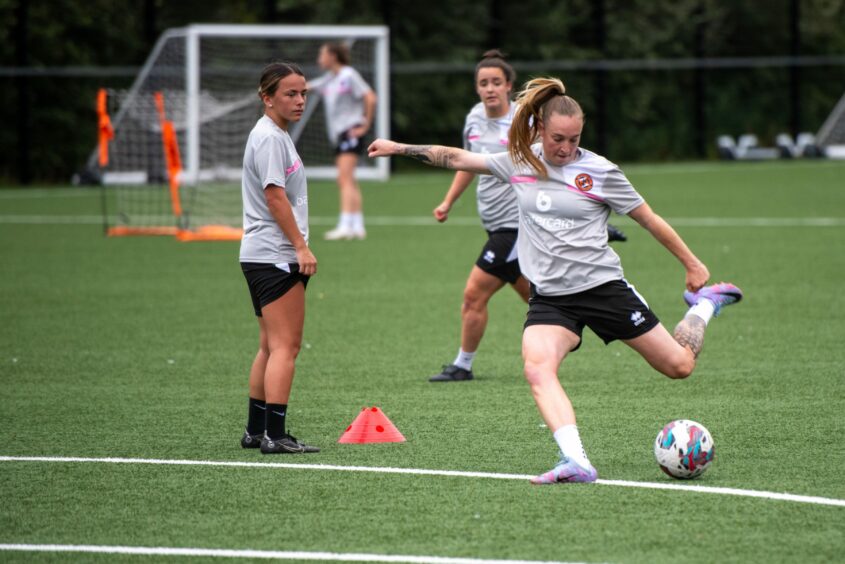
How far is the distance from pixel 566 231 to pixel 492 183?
2914mm

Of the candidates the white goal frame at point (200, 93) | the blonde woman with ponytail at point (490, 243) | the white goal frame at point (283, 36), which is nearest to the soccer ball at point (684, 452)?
the blonde woman with ponytail at point (490, 243)

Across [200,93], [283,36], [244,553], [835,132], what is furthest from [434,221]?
[835,132]

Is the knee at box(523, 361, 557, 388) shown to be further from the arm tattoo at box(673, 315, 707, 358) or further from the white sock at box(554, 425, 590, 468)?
the arm tattoo at box(673, 315, 707, 358)

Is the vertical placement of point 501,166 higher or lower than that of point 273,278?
higher

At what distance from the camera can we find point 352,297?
13.2 metres

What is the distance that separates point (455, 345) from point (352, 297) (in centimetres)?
281

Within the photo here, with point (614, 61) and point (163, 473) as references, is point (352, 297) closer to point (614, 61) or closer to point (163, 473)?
point (163, 473)

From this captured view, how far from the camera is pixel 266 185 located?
6824 millimetres

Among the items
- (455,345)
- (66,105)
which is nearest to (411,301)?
(455,345)

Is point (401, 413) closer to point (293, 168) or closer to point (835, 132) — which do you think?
point (293, 168)

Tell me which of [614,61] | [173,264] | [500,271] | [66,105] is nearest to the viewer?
[500,271]

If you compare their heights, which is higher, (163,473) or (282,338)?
(282,338)

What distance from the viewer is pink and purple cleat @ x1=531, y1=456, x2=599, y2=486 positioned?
6.13 m

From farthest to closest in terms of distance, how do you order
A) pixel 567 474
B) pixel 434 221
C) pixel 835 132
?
pixel 835 132 → pixel 434 221 → pixel 567 474
